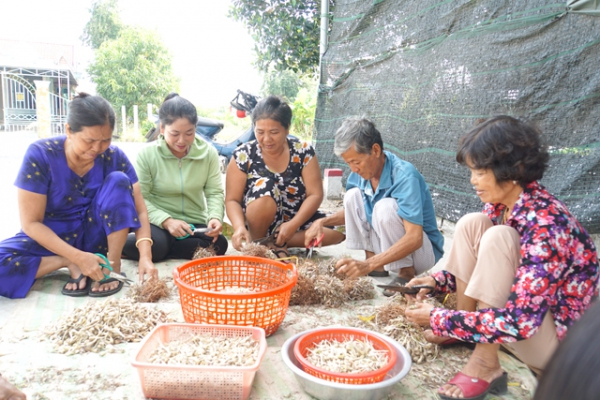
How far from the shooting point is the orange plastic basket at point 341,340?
5.32 ft

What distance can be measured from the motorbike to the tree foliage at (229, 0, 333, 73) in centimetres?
75

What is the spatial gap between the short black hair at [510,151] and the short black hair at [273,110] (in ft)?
5.35

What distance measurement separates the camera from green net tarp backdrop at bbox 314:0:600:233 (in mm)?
2832

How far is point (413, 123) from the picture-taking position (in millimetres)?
4223

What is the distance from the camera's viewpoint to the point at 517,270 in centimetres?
157

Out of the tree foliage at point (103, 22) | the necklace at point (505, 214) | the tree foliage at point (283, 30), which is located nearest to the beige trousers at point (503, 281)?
the necklace at point (505, 214)

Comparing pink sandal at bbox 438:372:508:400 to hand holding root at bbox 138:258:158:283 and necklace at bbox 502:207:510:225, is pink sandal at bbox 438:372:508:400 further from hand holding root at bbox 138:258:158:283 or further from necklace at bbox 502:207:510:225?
hand holding root at bbox 138:258:158:283

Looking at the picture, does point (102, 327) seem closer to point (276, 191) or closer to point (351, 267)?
point (351, 267)

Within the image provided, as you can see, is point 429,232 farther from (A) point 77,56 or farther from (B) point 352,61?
(A) point 77,56

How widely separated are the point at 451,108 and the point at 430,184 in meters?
0.67

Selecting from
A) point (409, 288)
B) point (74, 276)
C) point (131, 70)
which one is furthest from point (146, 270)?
point (131, 70)

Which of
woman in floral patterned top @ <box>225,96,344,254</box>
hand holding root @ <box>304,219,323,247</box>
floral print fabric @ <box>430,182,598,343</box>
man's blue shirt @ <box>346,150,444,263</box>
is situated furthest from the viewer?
woman in floral patterned top @ <box>225,96,344,254</box>

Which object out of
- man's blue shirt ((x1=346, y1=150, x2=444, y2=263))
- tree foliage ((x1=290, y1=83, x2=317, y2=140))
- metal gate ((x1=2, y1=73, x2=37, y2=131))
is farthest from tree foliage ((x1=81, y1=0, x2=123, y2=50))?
man's blue shirt ((x1=346, y1=150, x2=444, y2=263))

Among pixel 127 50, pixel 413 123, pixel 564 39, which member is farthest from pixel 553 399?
pixel 127 50
